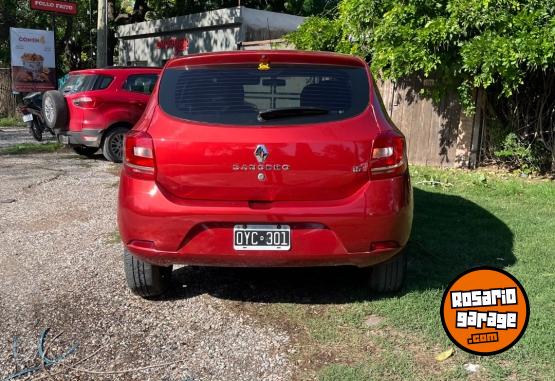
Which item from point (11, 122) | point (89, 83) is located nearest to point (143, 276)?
point (89, 83)

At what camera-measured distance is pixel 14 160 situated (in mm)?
10367

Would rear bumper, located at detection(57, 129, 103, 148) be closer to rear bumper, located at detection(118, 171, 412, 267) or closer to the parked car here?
the parked car

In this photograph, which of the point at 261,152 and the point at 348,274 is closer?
the point at 261,152

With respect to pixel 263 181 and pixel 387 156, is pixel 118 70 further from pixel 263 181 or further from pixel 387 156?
pixel 387 156

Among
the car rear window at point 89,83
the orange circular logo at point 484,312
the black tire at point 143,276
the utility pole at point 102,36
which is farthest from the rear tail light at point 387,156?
the utility pole at point 102,36

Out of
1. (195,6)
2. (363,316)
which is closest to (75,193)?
(363,316)

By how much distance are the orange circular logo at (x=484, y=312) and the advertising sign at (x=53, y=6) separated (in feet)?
59.6

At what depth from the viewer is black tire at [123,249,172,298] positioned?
3.69 meters

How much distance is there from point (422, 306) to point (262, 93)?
174cm

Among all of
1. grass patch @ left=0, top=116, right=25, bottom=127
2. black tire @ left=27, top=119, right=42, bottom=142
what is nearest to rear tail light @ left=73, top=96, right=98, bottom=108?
black tire @ left=27, top=119, right=42, bottom=142

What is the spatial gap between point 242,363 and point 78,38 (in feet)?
94.2

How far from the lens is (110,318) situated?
357cm

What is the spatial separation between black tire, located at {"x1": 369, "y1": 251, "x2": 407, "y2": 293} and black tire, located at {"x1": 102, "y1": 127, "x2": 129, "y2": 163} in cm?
702

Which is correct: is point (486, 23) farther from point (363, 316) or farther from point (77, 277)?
point (77, 277)
